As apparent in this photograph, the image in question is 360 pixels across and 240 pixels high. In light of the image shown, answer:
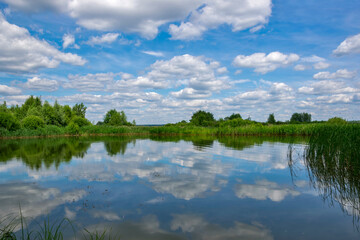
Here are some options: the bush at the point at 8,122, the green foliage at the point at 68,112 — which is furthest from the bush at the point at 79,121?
the bush at the point at 8,122

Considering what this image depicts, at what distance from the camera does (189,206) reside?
6141mm

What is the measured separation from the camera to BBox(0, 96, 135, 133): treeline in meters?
32.8

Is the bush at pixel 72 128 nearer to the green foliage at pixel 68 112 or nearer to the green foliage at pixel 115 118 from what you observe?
the green foliage at pixel 68 112

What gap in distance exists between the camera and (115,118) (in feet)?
170

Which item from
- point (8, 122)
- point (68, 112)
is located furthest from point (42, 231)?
point (68, 112)

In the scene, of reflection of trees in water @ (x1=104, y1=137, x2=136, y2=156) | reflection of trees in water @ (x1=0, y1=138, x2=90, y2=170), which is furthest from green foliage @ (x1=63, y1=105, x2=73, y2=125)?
reflection of trees in water @ (x1=0, y1=138, x2=90, y2=170)

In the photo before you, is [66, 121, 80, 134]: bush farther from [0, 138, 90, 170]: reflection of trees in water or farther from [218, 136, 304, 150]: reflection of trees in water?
[218, 136, 304, 150]: reflection of trees in water

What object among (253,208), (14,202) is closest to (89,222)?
(14,202)

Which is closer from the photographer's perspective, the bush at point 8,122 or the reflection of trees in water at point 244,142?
the reflection of trees in water at point 244,142

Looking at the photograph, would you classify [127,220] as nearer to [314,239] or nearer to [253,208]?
[253,208]

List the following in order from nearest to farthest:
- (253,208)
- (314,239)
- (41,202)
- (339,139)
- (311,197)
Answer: (314,239)
(253,208)
(41,202)
(311,197)
(339,139)

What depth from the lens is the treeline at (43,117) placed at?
1291 inches

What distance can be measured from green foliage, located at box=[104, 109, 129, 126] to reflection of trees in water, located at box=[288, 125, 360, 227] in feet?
147

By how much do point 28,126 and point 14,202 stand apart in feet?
109
